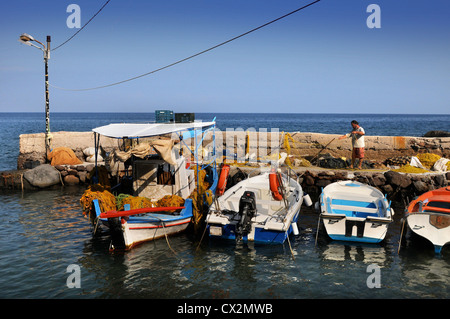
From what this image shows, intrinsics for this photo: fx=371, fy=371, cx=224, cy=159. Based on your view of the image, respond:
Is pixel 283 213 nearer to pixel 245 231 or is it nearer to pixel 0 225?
pixel 245 231

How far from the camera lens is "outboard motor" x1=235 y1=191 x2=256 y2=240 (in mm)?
11627

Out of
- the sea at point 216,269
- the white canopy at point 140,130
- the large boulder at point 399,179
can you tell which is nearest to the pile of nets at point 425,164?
the large boulder at point 399,179

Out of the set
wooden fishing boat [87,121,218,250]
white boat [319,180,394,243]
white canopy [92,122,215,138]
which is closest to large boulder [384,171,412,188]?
white boat [319,180,394,243]

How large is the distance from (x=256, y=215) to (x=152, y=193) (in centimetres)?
416

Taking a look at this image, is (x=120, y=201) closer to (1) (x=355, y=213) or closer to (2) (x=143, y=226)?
(2) (x=143, y=226)

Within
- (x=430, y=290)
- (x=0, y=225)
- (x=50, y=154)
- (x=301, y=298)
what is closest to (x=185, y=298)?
(x=301, y=298)

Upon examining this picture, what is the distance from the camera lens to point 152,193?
14102 millimetres

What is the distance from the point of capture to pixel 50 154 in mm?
24562

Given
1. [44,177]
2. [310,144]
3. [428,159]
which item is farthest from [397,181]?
[44,177]

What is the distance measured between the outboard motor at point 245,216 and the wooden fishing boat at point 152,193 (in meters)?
2.18

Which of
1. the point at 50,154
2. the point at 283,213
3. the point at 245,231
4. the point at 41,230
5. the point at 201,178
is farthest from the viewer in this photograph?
the point at 50,154

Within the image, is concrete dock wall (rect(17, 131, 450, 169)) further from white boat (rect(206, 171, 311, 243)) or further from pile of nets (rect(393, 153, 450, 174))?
white boat (rect(206, 171, 311, 243))
